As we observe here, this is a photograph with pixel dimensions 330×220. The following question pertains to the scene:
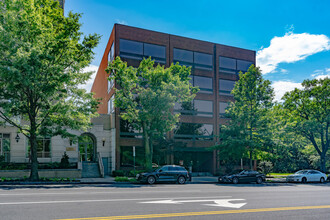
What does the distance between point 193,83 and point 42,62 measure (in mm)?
21030

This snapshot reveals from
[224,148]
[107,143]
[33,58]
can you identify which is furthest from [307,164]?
[33,58]

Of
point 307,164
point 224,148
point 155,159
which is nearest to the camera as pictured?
point 224,148

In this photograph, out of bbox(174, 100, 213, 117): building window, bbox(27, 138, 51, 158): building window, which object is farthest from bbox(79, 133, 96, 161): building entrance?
bbox(174, 100, 213, 117): building window

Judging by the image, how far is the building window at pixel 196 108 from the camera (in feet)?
119

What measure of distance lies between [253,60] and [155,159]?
20.2m

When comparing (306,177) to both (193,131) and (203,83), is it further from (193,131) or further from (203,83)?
(203,83)

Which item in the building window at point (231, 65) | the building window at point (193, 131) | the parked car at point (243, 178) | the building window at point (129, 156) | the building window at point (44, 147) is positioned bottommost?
the parked car at point (243, 178)

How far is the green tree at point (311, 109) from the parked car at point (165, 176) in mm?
17446

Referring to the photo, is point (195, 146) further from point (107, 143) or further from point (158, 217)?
point (158, 217)

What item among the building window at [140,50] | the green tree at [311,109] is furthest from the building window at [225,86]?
the building window at [140,50]

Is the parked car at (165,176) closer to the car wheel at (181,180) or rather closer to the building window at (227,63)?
the car wheel at (181,180)

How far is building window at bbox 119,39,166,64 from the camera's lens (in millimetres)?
33291

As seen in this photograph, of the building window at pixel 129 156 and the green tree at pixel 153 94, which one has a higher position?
the green tree at pixel 153 94

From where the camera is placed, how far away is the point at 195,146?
36.3 meters
